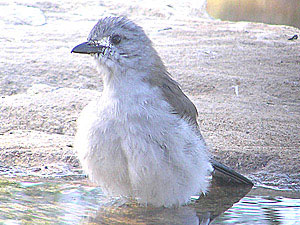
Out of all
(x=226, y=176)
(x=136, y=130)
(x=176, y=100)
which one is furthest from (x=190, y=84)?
(x=136, y=130)

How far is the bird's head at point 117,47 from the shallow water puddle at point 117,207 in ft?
3.54

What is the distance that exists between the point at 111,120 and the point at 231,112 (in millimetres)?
2570

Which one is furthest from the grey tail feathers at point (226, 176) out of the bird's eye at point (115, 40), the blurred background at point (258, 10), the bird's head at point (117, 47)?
the blurred background at point (258, 10)

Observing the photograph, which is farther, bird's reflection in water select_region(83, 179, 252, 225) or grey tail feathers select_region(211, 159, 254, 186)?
grey tail feathers select_region(211, 159, 254, 186)

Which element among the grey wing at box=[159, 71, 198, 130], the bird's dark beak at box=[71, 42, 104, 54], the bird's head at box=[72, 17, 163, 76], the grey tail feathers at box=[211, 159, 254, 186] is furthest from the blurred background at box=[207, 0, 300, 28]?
the bird's dark beak at box=[71, 42, 104, 54]

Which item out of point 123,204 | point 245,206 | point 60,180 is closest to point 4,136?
point 60,180

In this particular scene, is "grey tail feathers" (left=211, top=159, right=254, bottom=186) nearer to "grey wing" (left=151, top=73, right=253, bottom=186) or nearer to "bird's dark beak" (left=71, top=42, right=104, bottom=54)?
"grey wing" (left=151, top=73, right=253, bottom=186)

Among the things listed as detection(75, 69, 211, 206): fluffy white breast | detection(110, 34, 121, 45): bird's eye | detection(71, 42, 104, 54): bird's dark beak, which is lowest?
detection(75, 69, 211, 206): fluffy white breast

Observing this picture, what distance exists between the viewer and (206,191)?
465 cm

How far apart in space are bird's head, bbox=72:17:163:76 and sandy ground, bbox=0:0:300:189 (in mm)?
1320

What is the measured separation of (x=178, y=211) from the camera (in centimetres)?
430

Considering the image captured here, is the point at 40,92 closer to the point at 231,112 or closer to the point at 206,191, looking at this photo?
the point at 231,112

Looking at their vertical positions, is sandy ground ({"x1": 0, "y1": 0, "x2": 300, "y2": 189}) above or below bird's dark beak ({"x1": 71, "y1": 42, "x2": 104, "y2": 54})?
below

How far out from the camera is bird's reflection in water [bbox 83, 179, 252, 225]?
13.3ft
